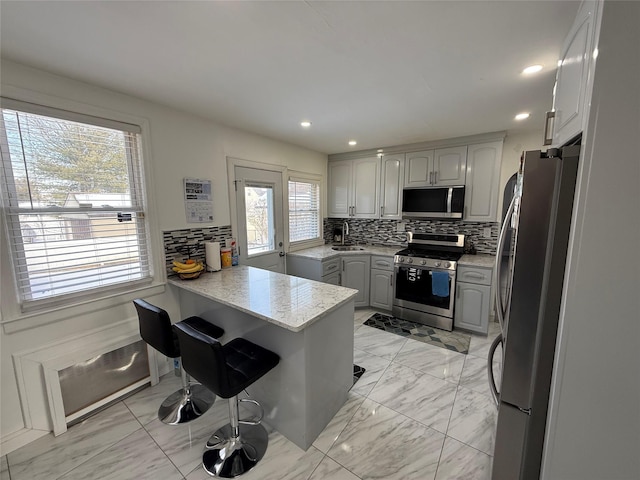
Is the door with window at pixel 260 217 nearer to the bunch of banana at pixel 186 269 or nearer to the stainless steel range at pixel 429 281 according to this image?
the bunch of banana at pixel 186 269

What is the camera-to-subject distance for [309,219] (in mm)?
3914

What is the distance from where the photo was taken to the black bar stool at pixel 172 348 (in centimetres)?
163

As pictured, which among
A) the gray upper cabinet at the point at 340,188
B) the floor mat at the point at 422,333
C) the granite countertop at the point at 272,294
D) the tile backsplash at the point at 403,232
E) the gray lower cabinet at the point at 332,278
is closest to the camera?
the granite countertop at the point at 272,294

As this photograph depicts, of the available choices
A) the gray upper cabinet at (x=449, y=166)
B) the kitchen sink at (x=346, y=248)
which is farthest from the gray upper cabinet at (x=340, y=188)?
the gray upper cabinet at (x=449, y=166)

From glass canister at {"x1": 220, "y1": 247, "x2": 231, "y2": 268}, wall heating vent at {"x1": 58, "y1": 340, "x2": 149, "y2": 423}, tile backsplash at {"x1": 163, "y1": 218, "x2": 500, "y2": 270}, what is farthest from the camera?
glass canister at {"x1": 220, "y1": 247, "x2": 231, "y2": 268}

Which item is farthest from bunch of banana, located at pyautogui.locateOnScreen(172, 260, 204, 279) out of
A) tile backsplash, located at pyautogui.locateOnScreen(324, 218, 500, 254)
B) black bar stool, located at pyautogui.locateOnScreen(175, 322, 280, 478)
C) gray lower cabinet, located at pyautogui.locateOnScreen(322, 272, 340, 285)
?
tile backsplash, located at pyautogui.locateOnScreen(324, 218, 500, 254)

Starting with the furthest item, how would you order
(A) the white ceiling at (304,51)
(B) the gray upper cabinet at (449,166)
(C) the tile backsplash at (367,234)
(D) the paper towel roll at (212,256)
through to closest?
1. (B) the gray upper cabinet at (449,166)
2. (D) the paper towel roll at (212,256)
3. (C) the tile backsplash at (367,234)
4. (A) the white ceiling at (304,51)

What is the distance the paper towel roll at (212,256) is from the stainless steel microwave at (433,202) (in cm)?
244

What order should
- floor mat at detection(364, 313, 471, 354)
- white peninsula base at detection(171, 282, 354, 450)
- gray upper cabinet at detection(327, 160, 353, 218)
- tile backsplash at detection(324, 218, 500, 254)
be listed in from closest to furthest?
white peninsula base at detection(171, 282, 354, 450) → floor mat at detection(364, 313, 471, 354) → tile backsplash at detection(324, 218, 500, 254) → gray upper cabinet at detection(327, 160, 353, 218)

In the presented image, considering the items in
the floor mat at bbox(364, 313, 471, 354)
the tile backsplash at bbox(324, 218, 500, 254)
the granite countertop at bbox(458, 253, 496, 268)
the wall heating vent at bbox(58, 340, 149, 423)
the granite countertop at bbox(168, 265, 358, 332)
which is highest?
the tile backsplash at bbox(324, 218, 500, 254)

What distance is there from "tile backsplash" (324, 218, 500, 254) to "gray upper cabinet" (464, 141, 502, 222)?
281 millimetres

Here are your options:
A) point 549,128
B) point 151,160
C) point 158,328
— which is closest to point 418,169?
Result: point 549,128

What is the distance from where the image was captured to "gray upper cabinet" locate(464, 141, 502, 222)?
9.60ft

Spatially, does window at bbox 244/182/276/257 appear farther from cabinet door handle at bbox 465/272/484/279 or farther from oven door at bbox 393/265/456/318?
cabinet door handle at bbox 465/272/484/279
